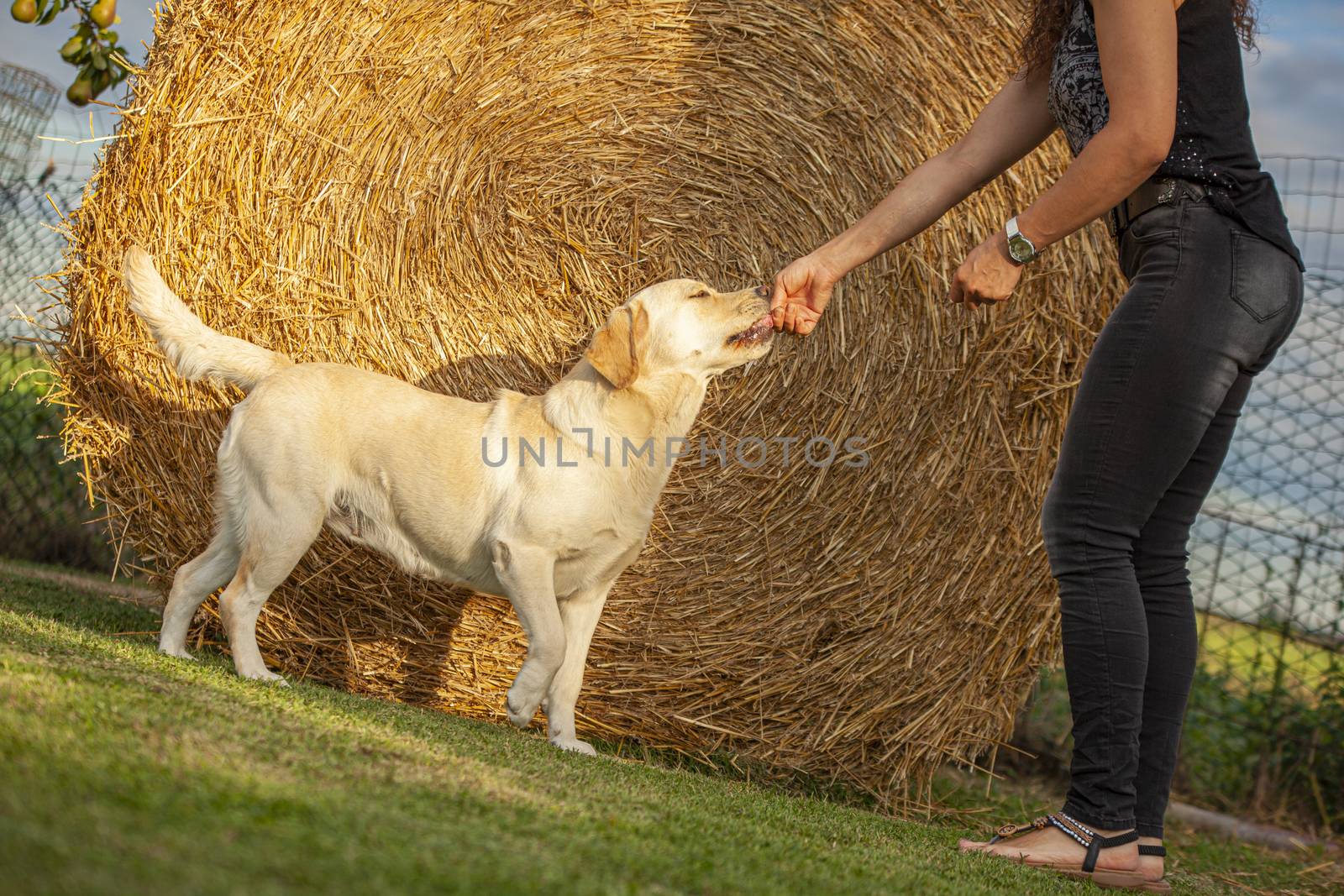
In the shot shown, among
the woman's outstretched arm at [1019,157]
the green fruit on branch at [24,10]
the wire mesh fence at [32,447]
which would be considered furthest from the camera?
the wire mesh fence at [32,447]

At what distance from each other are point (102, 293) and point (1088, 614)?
268 cm

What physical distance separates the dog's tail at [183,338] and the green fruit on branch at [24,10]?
1.21 meters

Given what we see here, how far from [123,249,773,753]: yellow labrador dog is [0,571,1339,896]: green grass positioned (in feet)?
1.13

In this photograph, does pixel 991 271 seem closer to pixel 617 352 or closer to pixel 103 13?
pixel 617 352

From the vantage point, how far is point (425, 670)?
3029 millimetres

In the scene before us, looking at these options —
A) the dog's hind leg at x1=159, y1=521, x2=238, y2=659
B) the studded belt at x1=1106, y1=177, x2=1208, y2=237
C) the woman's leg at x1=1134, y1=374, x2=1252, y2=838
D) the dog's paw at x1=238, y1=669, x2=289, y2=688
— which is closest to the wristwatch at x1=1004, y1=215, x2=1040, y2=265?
the studded belt at x1=1106, y1=177, x2=1208, y2=237

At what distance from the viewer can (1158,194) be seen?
1.98 m

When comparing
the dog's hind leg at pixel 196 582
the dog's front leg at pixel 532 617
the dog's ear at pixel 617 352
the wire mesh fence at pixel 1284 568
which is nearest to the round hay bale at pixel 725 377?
the dog's hind leg at pixel 196 582

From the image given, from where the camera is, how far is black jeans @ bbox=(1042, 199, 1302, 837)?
6.33 ft

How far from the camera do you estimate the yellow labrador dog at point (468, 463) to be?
266 cm

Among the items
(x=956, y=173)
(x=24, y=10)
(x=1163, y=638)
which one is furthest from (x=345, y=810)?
(x=24, y=10)

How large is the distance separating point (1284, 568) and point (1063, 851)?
2544 millimetres

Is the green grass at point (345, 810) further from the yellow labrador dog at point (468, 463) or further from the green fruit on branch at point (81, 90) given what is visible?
the green fruit on branch at point (81, 90)

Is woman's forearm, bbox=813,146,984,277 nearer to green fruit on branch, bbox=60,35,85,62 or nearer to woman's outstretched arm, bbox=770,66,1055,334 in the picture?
woman's outstretched arm, bbox=770,66,1055,334
